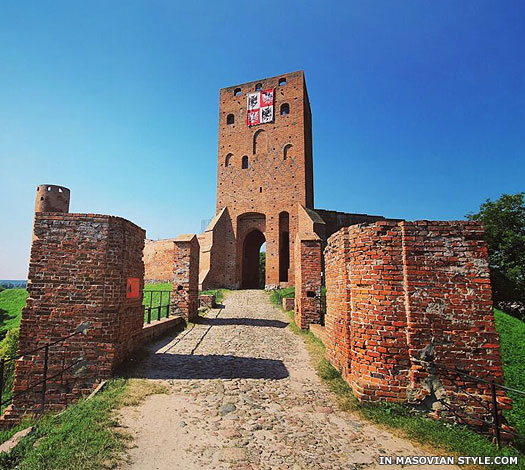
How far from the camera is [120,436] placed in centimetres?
322

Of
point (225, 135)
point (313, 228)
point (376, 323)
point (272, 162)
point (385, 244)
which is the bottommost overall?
point (376, 323)

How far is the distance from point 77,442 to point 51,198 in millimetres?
10967

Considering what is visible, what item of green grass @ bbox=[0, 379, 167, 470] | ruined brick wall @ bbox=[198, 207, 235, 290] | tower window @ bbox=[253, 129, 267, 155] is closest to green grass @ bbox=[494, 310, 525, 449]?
green grass @ bbox=[0, 379, 167, 470]

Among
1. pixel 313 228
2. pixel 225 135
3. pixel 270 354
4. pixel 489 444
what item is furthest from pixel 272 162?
pixel 489 444

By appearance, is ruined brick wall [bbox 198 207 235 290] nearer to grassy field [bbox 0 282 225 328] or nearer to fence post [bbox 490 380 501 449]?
grassy field [bbox 0 282 225 328]

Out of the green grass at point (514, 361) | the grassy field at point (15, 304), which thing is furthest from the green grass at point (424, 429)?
the grassy field at point (15, 304)

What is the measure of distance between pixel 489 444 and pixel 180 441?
11.0ft

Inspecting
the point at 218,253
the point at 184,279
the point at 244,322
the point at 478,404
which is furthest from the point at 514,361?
the point at 218,253

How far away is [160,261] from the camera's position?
93.7 feet

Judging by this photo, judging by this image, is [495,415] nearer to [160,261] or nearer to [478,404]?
[478,404]

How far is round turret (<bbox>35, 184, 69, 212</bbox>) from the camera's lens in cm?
1142

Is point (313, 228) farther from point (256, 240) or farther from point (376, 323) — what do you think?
point (376, 323)

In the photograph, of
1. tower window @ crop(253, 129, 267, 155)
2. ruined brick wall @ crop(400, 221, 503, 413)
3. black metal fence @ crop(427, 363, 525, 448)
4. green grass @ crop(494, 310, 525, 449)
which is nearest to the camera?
black metal fence @ crop(427, 363, 525, 448)

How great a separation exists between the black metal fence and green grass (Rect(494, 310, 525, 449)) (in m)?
1.99
